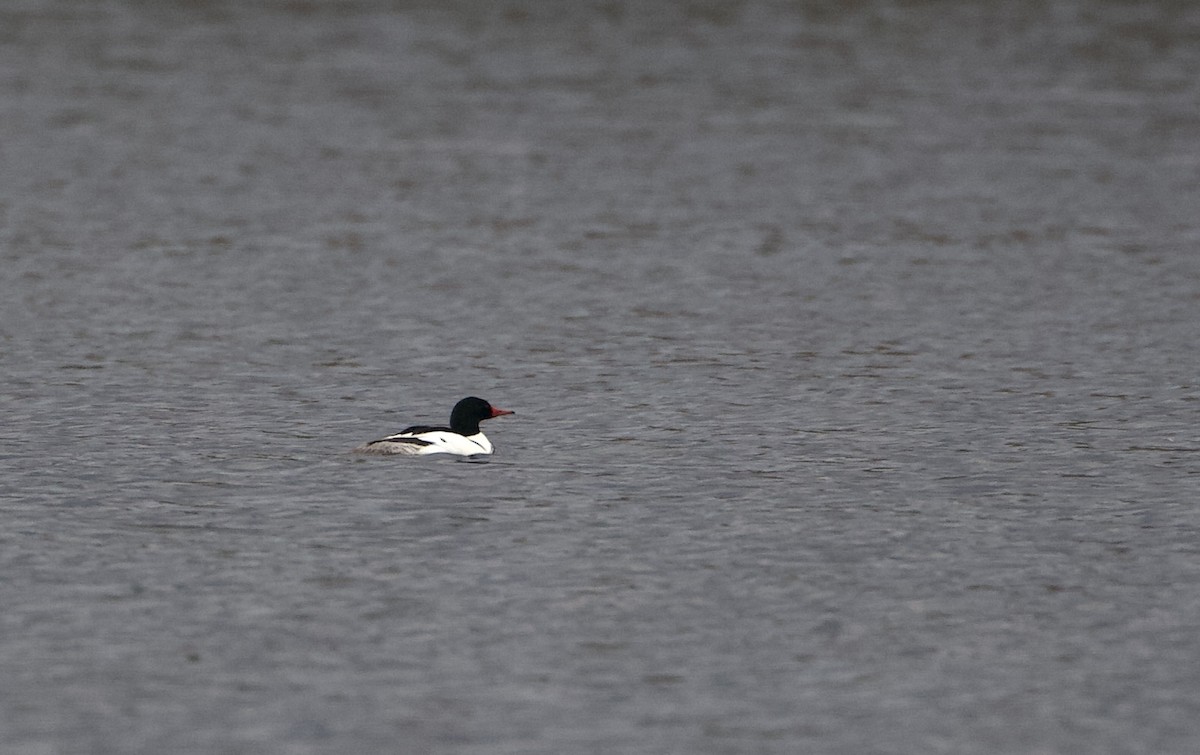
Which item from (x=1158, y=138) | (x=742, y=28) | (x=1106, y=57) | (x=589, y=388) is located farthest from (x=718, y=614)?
(x=742, y=28)

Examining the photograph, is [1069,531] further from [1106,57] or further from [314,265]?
[1106,57]

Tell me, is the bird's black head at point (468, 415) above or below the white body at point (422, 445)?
above

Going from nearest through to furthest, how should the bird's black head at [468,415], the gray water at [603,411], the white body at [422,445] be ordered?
the gray water at [603,411]
the white body at [422,445]
the bird's black head at [468,415]

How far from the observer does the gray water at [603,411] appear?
54.9ft

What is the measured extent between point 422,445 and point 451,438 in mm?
390

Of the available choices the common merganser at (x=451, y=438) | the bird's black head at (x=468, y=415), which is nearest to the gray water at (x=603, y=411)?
the common merganser at (x=451, y=438)

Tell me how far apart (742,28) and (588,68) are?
9.46 metres

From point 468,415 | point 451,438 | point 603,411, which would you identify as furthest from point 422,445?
point 603,411

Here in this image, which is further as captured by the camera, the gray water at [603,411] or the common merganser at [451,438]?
the common merganser at [451,438]

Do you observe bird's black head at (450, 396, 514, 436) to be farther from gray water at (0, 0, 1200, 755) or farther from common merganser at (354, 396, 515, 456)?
gray water at (0, 0, 1200, 755)

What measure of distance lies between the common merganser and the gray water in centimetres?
38

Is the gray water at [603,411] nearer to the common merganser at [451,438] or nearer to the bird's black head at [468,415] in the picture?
the common merganser at [451,438]

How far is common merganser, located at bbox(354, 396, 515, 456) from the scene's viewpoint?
24.4 m

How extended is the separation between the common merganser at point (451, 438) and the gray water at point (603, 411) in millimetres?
382
